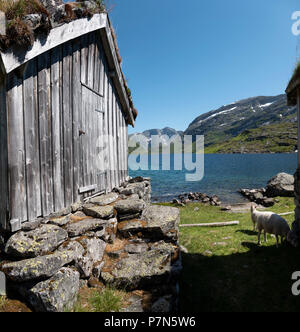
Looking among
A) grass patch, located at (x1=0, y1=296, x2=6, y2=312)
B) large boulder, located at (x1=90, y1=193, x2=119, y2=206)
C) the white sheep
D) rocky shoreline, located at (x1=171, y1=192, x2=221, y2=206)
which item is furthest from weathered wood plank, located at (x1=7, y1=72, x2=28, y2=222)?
rocky shoreline, located at (x1=171, y1=192, x2=221, y2=206)

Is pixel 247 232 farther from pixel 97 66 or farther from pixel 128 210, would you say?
pixel 97 66

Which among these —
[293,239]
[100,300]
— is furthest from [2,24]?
[293,239]

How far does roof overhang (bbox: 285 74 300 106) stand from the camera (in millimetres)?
7181

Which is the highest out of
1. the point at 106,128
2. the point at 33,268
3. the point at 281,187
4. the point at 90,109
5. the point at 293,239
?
the point at 90,109

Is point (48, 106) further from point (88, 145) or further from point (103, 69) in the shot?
point (103, 69)

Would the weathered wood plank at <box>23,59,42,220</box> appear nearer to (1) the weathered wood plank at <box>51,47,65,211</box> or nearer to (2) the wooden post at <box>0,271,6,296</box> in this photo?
(1) the weathered wood plank at <box>51,47,65,211</box>

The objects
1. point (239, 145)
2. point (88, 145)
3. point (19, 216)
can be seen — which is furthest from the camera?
point (239, 145)

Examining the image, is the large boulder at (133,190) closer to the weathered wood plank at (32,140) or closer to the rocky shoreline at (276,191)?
the weathered wood plank at (32,140)

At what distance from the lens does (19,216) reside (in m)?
4.48


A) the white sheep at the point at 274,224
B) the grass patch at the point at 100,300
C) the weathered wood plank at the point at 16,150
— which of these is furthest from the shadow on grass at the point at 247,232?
the weathered wood plank at the point at 16,150

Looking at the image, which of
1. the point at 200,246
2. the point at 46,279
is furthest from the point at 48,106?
the point at 200,246

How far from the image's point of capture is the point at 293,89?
7.79 m

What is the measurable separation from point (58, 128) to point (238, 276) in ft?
21.5

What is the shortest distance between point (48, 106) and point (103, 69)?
12.3 feet
